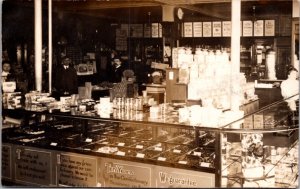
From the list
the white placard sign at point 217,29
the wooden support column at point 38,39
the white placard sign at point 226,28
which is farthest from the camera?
the white placard sign at point 217,29

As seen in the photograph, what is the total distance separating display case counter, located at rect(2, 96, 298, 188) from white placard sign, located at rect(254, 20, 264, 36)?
4.08 meters

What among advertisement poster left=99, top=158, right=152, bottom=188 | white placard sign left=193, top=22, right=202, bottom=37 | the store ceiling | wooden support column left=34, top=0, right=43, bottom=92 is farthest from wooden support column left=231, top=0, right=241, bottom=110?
white placard sign left=193, top=22, right=202, bottom=37

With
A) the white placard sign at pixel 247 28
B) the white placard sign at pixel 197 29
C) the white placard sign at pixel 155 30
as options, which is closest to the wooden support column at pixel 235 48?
the white placard sign at pixel 247 28

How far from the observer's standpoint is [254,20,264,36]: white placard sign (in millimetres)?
8406

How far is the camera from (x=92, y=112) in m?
4.17

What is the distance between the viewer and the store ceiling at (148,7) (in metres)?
7.68

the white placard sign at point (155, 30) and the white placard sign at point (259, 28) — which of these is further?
the white placard sign at point (155, 30)

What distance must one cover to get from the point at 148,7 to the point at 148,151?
17.9 feet

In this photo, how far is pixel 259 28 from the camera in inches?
332

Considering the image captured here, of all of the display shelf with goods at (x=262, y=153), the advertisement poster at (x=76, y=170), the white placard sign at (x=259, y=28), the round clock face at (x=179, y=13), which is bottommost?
the advertisement poster at (x=76, y=170)

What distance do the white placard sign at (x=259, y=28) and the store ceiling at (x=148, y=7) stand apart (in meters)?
0.19

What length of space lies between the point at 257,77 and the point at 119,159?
5.37 meters

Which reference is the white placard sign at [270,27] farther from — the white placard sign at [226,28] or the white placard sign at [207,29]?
the white placard sign at [207,29]

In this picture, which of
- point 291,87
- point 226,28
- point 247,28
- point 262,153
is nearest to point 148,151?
point 262,153
